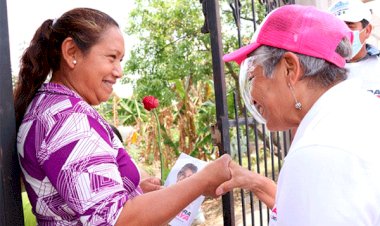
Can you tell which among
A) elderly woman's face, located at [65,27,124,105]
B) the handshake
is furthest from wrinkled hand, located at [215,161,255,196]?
elderly woman's face, located at [65,27,124,105]

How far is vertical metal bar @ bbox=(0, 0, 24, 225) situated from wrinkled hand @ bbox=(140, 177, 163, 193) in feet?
2.41

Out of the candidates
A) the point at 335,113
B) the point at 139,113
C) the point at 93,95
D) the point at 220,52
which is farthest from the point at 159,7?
the point at 335,113

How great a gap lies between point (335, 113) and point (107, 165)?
0.66 metres

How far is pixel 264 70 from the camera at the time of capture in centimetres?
128

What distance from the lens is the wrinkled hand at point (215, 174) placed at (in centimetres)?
155

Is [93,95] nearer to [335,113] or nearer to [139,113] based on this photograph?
[335,113]

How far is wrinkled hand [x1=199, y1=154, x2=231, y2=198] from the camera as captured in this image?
5.08 ft

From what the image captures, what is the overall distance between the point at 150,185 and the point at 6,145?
2.64 ft

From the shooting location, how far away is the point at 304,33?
3.93 ft

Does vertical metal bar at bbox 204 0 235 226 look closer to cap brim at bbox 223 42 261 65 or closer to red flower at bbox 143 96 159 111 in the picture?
cap brim at bbox 223 42 261 65

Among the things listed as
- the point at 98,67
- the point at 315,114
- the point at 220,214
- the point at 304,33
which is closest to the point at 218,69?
the point at 98,67

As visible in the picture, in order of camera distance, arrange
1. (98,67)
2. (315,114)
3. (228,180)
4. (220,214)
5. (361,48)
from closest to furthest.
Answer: (315,114) → (98,67) → (228,180) → (361,48) → (220,214)

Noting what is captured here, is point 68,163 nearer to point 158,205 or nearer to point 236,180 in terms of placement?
point 158,205

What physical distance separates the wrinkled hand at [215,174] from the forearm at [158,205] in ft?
0.35
